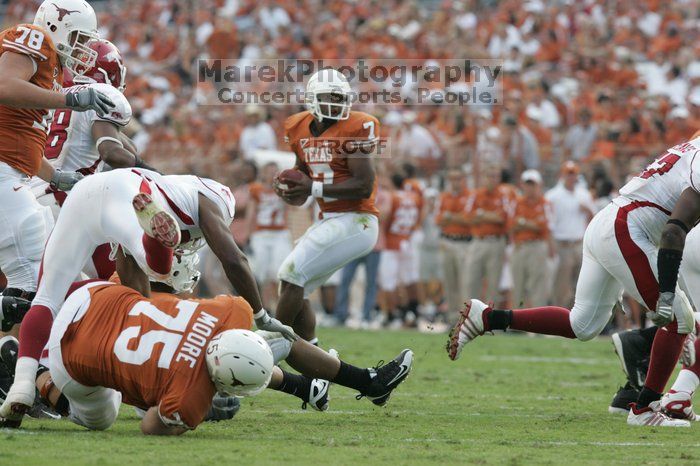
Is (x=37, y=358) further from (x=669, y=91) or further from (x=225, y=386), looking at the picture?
(x=669, y=91)

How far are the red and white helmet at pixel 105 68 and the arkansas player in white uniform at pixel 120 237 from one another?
54.2 inches

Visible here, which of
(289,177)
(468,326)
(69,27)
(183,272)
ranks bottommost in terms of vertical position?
(468,326)

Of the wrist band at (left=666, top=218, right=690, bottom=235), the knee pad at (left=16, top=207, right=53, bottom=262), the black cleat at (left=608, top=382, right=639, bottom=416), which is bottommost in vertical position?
the black cleat at (left=608, top=382, right=639, bottom=416)

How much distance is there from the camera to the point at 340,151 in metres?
7.79

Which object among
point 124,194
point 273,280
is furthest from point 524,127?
point 124,194

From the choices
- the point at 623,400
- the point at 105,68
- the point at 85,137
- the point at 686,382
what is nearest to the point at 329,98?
the point at 105,68

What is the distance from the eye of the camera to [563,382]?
8.62m

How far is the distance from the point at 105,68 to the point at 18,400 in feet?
7.74

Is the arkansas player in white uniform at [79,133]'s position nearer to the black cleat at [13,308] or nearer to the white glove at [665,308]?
the black cleat at [13,308]

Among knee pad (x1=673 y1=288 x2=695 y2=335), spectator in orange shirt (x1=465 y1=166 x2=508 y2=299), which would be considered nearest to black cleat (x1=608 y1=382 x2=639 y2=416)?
knee pad (x1=673 y1=288 x2=695 y2=335)

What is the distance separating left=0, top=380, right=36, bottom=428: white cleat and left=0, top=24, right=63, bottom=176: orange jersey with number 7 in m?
1.37

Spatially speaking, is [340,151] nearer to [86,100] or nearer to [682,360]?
[86,100]

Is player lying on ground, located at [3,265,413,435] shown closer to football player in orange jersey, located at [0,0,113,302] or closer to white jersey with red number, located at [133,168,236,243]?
white jersey with red number, located at [133,168,236,243]

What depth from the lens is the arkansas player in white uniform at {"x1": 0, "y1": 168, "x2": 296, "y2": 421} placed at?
5.45 m
